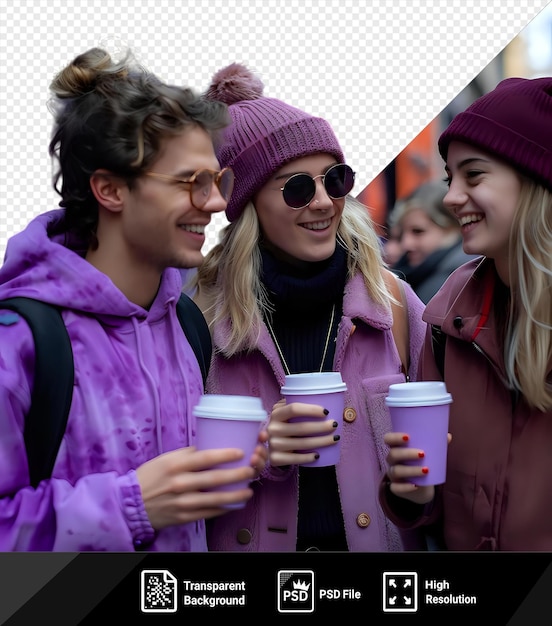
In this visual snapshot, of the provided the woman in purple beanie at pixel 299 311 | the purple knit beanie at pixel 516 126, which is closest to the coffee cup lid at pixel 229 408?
the woman in purple beanie at pixel 299 311

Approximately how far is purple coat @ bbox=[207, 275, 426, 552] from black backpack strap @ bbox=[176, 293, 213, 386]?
103 millimetres

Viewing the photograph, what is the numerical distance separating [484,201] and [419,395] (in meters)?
0.53

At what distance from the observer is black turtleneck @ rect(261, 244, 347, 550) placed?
2.01 meters

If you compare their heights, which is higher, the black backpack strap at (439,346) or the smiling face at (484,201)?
the smiling face at (484,201)

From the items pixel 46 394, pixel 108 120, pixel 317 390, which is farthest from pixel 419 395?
pixel 108 120

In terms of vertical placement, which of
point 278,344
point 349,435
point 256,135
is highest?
point 256,135

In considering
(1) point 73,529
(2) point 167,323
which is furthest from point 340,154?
(1) point 73,529

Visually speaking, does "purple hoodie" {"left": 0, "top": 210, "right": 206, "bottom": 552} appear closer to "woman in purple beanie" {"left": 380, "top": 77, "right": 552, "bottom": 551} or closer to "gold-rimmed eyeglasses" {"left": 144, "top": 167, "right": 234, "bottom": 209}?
"gold-rimmed eyeglasses" {"left": 144, "top": 167, "right": 234, "bottom": 209}

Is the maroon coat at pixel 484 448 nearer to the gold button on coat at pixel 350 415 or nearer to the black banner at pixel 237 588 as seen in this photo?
the gold button on coat at pixel 350 415

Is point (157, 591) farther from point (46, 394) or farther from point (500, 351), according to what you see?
point (500, 351)

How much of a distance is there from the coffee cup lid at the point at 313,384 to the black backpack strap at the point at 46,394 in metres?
0.55

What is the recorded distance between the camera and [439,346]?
1935mm

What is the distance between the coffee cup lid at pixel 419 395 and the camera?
1588 mm

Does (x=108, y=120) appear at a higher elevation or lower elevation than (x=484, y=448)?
higher
